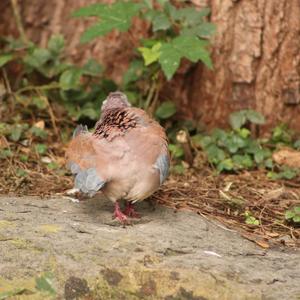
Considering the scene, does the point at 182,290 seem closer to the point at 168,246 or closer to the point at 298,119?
the point at 168,246

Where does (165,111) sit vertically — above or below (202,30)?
below

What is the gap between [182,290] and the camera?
10.2 ft

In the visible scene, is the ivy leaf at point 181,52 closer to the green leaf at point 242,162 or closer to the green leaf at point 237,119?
the green leaf at point 237,119

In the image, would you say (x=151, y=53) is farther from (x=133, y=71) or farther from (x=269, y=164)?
(x=269, y=164)

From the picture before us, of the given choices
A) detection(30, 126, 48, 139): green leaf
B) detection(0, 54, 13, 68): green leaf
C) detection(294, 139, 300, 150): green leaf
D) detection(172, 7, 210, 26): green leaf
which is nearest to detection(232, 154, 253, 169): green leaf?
detection(294, 139, 300, 150): green leaf

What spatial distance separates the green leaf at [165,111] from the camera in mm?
5734

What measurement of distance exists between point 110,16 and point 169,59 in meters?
0.61

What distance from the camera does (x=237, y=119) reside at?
5492 mm

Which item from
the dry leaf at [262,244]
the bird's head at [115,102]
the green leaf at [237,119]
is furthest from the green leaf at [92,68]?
the dry leaf at [262,244]

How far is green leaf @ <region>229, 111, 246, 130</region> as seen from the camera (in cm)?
548

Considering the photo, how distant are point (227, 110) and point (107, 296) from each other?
2904 millimetres

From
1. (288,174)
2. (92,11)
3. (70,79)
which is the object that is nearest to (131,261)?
(288,174)

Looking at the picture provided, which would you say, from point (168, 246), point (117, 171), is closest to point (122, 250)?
point (168, 246)

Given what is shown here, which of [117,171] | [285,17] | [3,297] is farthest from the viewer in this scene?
[285,17]
